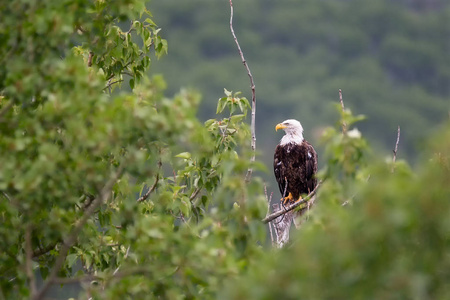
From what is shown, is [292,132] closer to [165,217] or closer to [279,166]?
[279,166]

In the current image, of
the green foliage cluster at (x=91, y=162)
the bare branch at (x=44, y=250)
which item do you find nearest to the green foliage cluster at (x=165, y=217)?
the green foliage cluster at (x=91, y=162)

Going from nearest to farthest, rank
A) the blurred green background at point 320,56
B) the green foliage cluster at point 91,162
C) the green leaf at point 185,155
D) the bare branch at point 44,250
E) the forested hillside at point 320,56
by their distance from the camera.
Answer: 1. the green foliage cluster at point 91,162
2. the bare branch at point 44,250
3. the green leaf at point 185,155
4. the blurred green background at point 320,56
5. the forested hillside at point 320,56

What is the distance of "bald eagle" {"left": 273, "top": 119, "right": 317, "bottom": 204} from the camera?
11664 mm

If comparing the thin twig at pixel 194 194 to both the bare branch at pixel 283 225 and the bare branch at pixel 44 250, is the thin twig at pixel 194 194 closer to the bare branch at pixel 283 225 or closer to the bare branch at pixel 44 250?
the bare branch at pixel 283 225

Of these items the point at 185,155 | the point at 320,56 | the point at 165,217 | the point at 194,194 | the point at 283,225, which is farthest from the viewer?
the point at 320,56

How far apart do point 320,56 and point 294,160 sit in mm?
109970

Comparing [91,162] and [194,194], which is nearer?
[91,162]

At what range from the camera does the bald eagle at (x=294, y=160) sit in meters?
11.7

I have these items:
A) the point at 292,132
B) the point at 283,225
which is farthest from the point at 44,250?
the point at 292,132

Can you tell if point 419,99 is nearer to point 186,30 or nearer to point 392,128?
point 392,128

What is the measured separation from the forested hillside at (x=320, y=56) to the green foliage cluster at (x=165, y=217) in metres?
83.0

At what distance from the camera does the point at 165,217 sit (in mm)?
5348

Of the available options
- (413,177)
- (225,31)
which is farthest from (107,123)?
(225,31)

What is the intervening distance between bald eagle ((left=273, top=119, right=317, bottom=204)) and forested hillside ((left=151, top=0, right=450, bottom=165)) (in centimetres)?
7642
